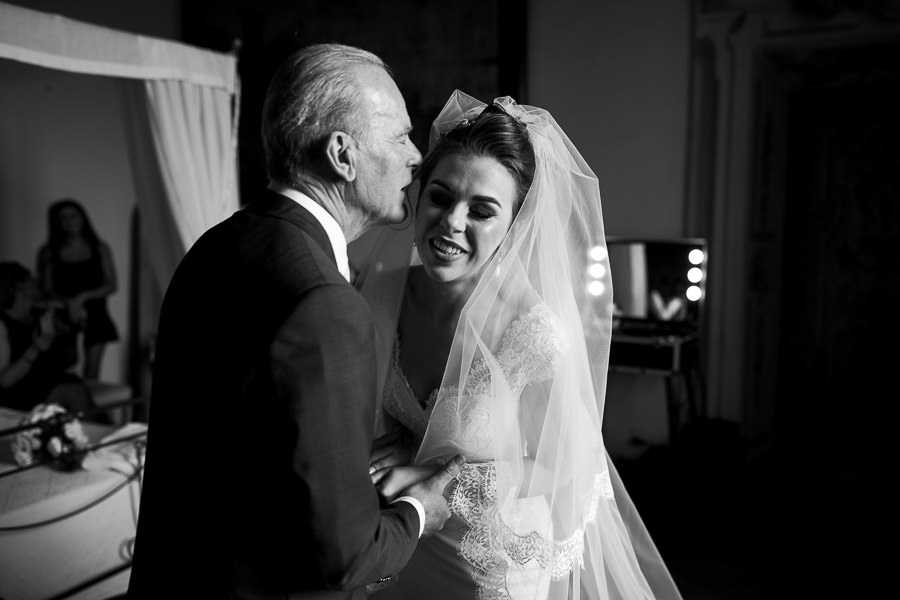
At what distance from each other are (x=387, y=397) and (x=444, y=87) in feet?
13.1

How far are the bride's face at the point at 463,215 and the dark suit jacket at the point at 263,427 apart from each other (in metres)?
0.59

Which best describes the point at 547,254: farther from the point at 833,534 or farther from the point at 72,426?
the point at 833,534

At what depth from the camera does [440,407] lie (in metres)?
1.86

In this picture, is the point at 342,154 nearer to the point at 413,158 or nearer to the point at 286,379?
the point at 413,158

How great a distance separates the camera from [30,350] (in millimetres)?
5293

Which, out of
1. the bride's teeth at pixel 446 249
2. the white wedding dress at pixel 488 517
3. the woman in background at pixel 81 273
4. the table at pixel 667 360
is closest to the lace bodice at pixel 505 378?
the white wedding dress at pixel 488 517

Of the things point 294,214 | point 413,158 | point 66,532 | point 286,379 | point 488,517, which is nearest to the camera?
point 286,379

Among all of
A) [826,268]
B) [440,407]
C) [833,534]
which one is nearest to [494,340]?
[440,407]

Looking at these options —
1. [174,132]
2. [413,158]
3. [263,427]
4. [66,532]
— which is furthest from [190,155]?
[263,427]

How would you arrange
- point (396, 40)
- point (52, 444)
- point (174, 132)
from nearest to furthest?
1. point (52, 444)
2. point (174, 132)
3. point (396, 40)

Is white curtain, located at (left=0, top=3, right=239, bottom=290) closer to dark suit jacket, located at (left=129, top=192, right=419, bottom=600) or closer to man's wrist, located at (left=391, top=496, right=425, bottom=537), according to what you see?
dark suit jacket, located at (left=129, top=192, right=419, bottom=600)

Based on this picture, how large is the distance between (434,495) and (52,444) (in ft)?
7.50

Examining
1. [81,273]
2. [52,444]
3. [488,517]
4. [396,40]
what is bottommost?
[52,444]

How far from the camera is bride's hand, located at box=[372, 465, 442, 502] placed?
160cm
